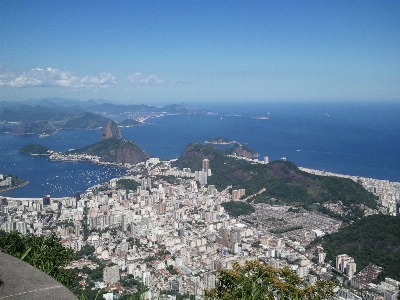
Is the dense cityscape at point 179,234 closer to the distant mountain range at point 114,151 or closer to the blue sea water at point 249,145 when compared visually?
the blue sea water at point 249,145

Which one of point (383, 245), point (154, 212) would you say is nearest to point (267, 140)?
point (154, 212)

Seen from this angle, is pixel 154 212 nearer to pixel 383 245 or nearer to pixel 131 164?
pixel 383 245

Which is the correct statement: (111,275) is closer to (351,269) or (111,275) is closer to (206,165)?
(351,269)

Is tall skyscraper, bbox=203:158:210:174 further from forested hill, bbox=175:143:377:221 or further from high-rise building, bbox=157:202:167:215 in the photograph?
high-rise building, bbox=157:202:167:215

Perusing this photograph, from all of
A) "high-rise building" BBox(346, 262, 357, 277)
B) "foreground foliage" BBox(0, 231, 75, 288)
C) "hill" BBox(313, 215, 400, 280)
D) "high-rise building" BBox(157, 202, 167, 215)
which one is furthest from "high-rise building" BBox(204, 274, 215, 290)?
"high-rise building" BBox(157, 202, 167, 215)

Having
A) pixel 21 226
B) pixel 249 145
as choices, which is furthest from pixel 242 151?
pixel 21 226

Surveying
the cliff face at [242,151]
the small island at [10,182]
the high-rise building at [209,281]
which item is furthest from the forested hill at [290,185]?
the small island at [10,182]
